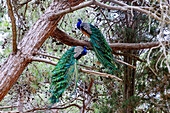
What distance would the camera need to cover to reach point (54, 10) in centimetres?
199

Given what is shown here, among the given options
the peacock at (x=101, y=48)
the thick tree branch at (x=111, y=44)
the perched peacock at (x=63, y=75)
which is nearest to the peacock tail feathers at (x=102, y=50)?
the peacock at (x=101, y=48)

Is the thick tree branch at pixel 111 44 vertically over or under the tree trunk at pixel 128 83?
over

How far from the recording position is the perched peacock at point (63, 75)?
1.76m

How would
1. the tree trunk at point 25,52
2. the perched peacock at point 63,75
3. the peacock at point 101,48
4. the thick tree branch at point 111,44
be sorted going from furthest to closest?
the thick tree branch at point 111,44
the peacock at point 101,48
the perched peacock at point 63,75
the tree trunk at point 25,52

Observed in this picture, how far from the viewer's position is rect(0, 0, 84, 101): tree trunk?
5.36 ft

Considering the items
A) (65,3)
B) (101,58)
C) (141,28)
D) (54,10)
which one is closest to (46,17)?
(54,10)

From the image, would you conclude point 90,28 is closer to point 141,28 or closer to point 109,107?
point 141,28

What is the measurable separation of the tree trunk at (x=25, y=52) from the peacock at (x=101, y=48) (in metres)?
0.49

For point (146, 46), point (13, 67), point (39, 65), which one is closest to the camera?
point (13, 67)

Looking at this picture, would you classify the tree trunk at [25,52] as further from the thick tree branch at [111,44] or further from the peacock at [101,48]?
the peacock at [101,48]

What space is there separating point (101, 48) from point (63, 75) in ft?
2.01

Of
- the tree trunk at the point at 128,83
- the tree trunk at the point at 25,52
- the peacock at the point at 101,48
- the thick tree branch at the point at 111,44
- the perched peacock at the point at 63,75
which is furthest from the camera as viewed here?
the tree trunk at the point at 128,83

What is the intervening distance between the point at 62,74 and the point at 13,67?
0.46m

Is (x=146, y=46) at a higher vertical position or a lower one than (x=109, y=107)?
higher
